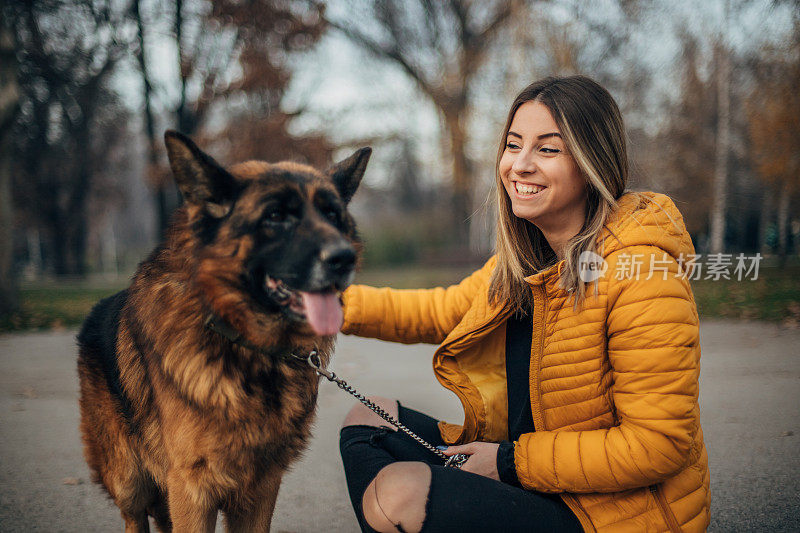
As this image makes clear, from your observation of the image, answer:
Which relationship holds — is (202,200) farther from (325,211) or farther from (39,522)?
(39,522)

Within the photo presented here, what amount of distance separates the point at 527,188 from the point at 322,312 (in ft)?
3.24

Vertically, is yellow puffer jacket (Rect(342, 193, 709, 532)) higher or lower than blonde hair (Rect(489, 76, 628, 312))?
lower

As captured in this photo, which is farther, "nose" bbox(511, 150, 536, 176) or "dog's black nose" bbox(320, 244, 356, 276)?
"nose" bbox(511, 150, 536, 176)

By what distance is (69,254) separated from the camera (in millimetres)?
22516

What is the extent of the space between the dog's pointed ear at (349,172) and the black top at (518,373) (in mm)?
962

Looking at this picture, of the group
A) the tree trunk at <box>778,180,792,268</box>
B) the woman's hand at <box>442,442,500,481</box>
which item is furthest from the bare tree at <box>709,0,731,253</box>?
the woman's hand at <box>442,442,500,481</box>

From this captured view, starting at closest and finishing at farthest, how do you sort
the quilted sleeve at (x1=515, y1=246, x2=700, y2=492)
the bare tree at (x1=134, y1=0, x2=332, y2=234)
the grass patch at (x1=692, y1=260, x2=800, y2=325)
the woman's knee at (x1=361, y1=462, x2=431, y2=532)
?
the quilted sleeve at (x1=515, y1=246, x2=700, y2=492) < the woman's knee at (x1=361, y1=462, x2=431, y2=532) < the grass patch at (x1=692, y1=260, x2=800, y2=325) < the bare tree at (x1=134, y1=0, x2=332, y2=234)

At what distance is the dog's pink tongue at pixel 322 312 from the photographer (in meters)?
1.94

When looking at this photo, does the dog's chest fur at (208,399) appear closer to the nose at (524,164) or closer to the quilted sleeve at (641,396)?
the quilted sleeve at (641,396)

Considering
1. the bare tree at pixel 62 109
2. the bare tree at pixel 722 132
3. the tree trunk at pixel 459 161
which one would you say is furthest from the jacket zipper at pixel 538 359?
the bare tree at pixel 722 132

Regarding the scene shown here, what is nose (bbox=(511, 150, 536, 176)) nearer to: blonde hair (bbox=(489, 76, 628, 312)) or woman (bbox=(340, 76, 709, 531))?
woman (bbox=(340, 76, 709, 531))

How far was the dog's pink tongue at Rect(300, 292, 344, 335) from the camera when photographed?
1.94m

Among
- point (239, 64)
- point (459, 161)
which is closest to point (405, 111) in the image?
point (459, 161)

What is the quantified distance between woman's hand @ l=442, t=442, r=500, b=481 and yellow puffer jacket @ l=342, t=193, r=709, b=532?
12 centimetres
